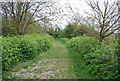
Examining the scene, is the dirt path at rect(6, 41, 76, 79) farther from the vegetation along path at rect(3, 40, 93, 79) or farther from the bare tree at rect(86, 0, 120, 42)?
the bare tree at rect(86, 0, 120, 42)

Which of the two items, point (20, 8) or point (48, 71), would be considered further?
point (20, 8)

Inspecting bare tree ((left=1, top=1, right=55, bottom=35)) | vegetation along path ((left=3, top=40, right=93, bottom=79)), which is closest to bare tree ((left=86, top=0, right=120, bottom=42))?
vegetation along path ((left=3, top=40, right=93, bottom=79))

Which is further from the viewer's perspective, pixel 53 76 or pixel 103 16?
pixel 103 16

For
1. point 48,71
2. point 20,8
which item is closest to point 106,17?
point 48,71

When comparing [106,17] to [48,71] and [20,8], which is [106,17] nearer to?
[48,71]

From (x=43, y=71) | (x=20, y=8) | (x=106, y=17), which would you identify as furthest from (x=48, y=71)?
(x=20, y=8)

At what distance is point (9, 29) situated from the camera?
15320mm

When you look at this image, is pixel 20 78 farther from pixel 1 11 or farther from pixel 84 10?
pixel 1 11

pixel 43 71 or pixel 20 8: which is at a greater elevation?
pixel 20 8

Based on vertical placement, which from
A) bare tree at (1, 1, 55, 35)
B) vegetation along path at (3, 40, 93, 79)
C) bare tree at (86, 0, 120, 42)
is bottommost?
vegetation along path at (3, 40, 93, 79)

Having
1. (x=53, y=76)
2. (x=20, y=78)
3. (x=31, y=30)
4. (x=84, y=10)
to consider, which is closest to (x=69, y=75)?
(x=53, y=76)

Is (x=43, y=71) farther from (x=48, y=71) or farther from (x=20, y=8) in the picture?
(x=20, y=8)

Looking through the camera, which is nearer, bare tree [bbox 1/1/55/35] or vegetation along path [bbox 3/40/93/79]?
vegetation along path [bbox 3/40/93/79]

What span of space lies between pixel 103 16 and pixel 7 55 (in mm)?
5599
